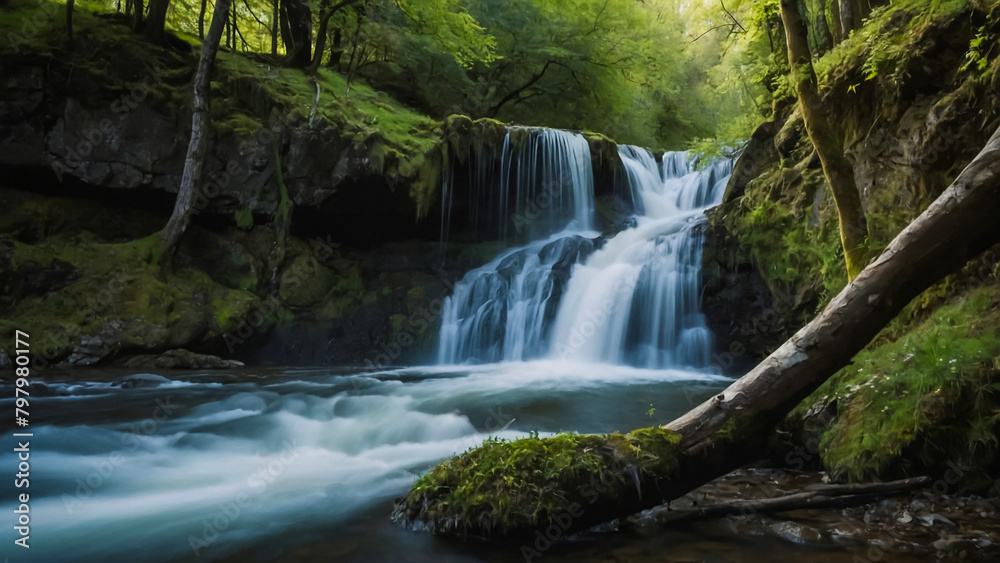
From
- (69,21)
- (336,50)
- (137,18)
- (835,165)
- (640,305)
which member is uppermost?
(336,50)

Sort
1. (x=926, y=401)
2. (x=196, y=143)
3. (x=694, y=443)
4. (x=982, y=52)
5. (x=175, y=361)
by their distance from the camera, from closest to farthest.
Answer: (x=694, y=443), (x=926, y=401), (x=982, y=52), (x=175, y=361), (x=196, y=143)

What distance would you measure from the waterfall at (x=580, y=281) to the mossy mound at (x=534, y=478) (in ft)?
23.0

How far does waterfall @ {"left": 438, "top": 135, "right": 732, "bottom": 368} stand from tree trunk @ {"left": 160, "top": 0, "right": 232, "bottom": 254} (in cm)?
536

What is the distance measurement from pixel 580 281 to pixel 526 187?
319 cm

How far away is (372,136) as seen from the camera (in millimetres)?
11531

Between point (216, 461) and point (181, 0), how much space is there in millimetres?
15008

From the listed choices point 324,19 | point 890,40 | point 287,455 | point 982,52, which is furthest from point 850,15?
point 324,19

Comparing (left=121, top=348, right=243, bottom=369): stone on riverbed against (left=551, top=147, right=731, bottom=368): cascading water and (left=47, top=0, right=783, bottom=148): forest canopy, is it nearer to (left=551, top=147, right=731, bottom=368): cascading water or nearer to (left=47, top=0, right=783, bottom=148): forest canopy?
(left=551, top=147, right=731, bottom=368): cascading water

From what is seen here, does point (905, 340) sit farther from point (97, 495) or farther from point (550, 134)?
point (550, 134)

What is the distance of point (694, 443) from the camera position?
3078 mm

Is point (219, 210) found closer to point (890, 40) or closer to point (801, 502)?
point (890, 40)

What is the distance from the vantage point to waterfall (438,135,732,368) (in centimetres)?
A: 1007

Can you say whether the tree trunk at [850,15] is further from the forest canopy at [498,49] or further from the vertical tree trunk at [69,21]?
the vertical tree trunk at [69,21]

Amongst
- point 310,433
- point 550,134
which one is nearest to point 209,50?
point 550,134
